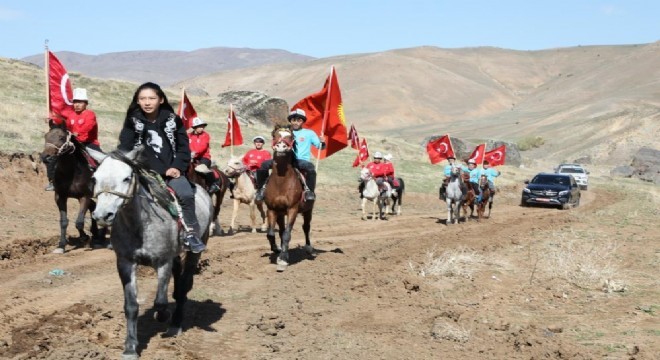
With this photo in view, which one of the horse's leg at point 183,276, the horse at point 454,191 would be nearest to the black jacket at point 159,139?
the horse's leg at point 183,276

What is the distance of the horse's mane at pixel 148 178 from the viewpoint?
720cm

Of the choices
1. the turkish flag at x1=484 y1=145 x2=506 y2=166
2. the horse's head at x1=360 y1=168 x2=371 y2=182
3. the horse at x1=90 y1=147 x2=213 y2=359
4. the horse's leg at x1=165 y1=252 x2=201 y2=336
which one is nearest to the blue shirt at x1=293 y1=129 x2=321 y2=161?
the horse's leg at x1=165 y1=252 x2=201 y2=336

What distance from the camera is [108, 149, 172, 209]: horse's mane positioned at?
7195mm

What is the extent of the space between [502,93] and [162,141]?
494 feet

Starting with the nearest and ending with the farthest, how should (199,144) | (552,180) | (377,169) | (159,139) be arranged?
(159,139), (199,144), (377,169), (552,180)

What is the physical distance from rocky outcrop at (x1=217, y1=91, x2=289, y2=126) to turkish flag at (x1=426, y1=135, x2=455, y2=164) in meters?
26.9

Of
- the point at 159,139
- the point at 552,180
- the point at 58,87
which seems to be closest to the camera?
the point at 159,139

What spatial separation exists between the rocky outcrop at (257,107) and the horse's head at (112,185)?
150 ft

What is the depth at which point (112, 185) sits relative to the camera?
6891 millimetres

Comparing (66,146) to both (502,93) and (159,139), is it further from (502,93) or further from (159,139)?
(502,93)

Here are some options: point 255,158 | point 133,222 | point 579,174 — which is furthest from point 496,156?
point 133,222

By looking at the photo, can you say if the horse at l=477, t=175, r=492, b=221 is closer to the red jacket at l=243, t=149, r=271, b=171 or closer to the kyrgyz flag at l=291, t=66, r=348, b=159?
the red jacket at l=243, t=149, r=271, b=171

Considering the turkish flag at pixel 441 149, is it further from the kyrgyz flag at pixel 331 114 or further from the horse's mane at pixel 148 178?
the horse's mane at pixel 148 178

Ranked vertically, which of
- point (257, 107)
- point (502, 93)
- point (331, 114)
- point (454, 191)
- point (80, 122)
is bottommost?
point (454, 191)
